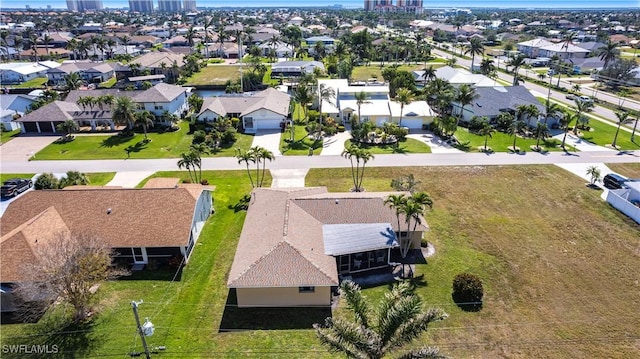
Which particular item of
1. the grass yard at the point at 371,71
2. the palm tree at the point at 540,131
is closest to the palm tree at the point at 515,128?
the palm tree at the point at 540,131

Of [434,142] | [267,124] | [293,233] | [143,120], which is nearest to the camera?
[293,233]

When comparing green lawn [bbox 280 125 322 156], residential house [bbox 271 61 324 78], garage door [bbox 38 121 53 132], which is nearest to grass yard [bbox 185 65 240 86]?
residential house [bbox 271 61 324 78]

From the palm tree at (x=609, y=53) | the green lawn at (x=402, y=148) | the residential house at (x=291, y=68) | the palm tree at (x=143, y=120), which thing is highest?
the palm tree at (x=609, y=53)

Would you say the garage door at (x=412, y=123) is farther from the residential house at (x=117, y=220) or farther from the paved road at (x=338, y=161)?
the residential house at (x=117, y=220)

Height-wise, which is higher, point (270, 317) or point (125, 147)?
point (125, 147)

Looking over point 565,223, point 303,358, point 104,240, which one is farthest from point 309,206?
point 565,223

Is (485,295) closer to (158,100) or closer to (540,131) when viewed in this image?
(540,131)

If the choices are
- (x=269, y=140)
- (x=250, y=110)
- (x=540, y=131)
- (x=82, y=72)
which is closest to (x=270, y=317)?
(x=269, y=140)

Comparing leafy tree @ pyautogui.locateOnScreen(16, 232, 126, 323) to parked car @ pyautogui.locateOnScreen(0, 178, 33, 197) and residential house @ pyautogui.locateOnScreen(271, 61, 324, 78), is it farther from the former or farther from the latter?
residential house @ pyautogui.locateOnScreen(271, 61, 324, 78)
